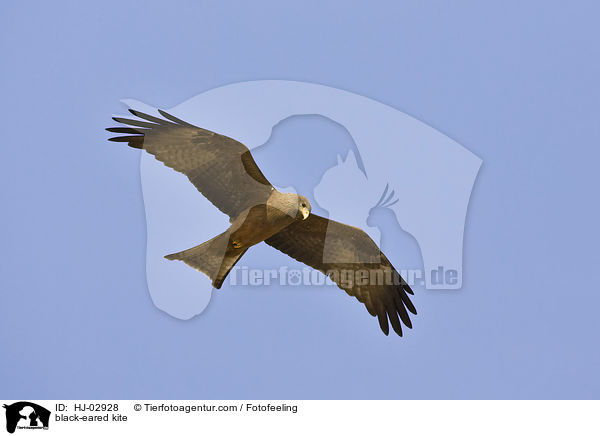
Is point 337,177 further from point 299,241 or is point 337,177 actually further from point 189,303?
point 189,303

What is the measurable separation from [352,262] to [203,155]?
249 centimetres

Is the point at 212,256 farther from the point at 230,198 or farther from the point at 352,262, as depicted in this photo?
the point at 352,262

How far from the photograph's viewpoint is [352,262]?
36.7 ft

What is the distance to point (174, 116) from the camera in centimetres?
966

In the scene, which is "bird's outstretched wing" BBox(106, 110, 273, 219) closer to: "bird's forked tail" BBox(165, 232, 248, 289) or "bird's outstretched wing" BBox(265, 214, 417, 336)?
"bird's forked tail" BBox(165, 232, 248, 289)
